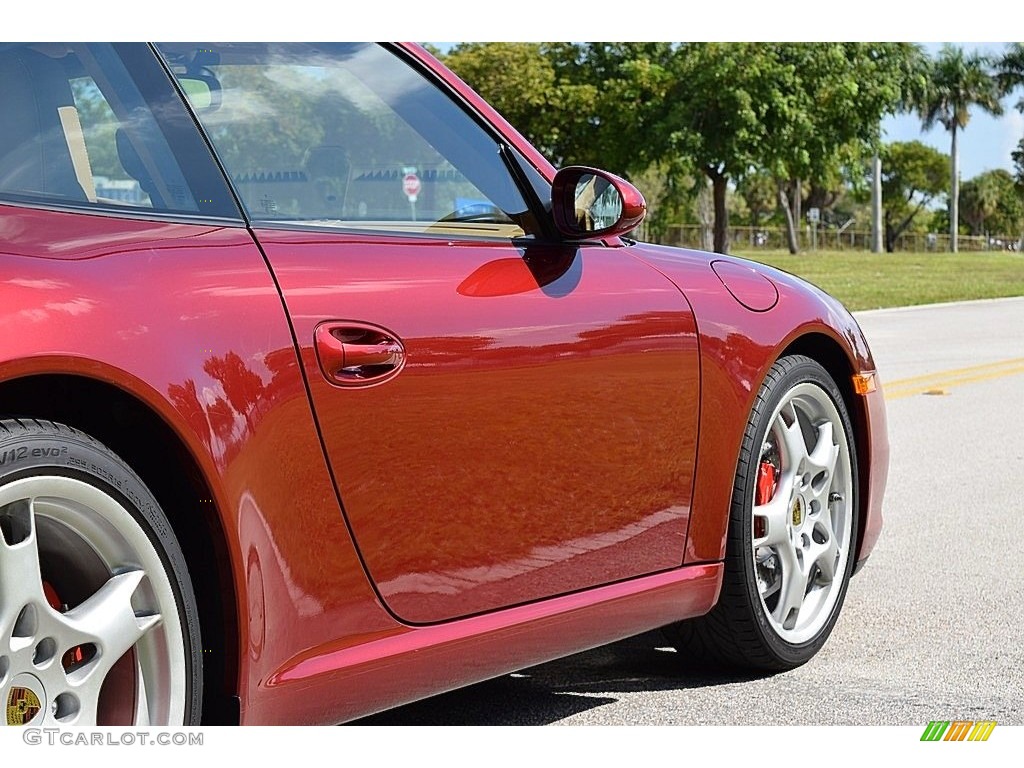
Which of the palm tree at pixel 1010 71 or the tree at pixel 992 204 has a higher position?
the palm tree at pixel 1010 71

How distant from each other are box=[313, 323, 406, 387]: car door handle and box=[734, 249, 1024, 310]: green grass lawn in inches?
784

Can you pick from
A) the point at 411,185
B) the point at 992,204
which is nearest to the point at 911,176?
the point at 992,204

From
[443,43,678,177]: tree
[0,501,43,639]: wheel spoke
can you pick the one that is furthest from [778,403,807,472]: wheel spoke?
[443,43,678,177]: tree

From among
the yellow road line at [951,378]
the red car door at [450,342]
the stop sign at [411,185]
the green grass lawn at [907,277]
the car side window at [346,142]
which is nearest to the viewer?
the red car door at [450,342]

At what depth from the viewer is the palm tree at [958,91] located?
76.0m

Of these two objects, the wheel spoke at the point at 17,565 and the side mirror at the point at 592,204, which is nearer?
the wheel spoke at the point at 17,565

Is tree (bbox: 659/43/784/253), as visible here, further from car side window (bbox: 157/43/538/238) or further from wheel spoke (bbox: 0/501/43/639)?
wheel spoke (bbox: 0/501/43/639)

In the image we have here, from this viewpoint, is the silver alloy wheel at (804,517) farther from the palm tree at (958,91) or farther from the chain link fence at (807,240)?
the palm tree at (958,91)

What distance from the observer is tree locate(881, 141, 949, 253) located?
104m

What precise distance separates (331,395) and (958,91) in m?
80.1

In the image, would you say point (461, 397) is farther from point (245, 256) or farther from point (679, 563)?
point (679, 563)

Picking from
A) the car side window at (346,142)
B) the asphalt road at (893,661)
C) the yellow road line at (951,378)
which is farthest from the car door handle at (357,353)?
the yellow road line at (951,378)
